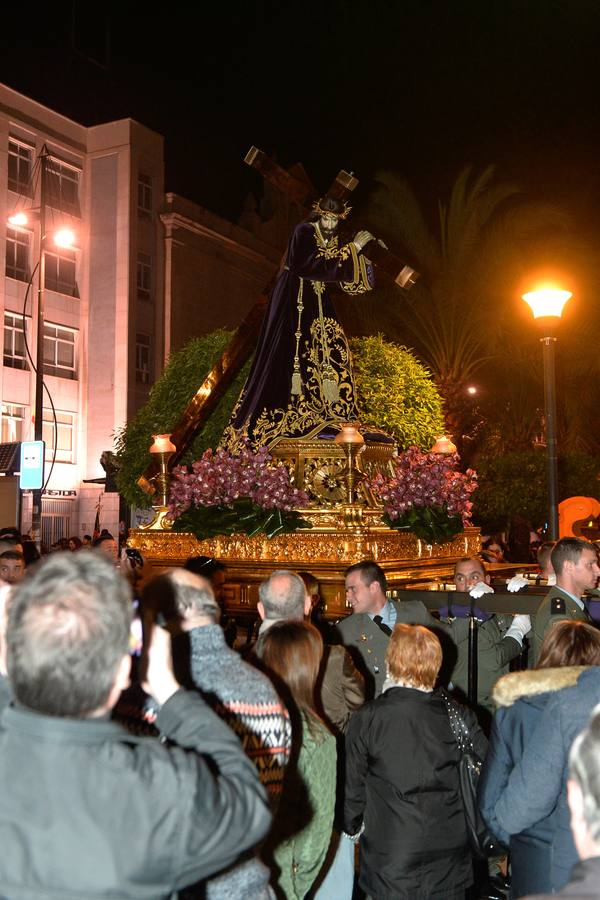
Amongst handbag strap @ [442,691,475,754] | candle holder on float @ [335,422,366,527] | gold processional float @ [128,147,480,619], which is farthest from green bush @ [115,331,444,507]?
handbag strap @ [442,691,475,754]

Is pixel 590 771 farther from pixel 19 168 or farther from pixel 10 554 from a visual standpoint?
pixel 19 168

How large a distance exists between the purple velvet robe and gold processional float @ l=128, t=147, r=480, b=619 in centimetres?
42

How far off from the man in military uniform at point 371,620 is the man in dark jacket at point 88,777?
441 cm

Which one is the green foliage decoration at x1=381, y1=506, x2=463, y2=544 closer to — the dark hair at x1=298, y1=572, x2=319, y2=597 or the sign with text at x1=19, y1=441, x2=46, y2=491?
the dark hair at x1=298, y1=572, x2=319, y2=597

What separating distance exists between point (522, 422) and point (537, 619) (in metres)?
24.8

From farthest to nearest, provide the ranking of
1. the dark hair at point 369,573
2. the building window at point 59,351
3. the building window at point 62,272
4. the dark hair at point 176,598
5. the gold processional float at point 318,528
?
the building window at point 62,272, the building window at point 59,351, the gold processional float at point 318,528, the dark hair at point 369,573, the dark hair at point 176,598

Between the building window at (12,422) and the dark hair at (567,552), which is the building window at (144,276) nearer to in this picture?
the building window at (12,422)

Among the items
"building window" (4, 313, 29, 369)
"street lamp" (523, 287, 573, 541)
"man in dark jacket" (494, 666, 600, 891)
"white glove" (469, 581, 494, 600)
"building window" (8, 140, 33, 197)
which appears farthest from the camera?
"building window" (8, 140, 33, 197)

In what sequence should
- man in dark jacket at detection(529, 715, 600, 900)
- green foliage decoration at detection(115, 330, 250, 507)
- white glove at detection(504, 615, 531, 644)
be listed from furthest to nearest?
green foliage decoration at detection(115, 330, 250, 507) < white glove at detection(504, 615, 531, 644) < man in dark jacket at detection(529, 715, 600, 900)

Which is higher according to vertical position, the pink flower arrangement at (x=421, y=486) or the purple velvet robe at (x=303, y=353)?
the purple velvet robe at (x=303, y=353)

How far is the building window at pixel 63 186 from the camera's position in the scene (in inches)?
1463

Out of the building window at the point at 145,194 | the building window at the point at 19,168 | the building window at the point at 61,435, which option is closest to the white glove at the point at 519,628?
the building window at the point at 61,435

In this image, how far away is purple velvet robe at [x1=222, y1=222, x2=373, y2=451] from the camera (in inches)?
432

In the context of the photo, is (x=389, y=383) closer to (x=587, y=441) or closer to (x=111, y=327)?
(x=587, y=441)
